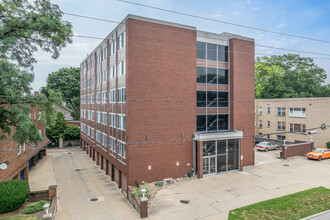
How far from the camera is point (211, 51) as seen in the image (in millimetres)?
22312

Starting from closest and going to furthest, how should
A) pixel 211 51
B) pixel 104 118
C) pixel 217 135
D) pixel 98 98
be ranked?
pixel 217 135 → pixel 211 51 → pixel 104 118 → pixel 98 98

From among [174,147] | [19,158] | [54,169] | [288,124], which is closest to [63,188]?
[19,158]

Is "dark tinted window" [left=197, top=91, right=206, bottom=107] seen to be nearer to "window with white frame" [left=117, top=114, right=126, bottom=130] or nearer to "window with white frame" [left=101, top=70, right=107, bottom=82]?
"window with white frame" [left=117, top=114, right=126, bottom=130]

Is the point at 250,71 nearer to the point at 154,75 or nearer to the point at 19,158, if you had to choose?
the point at 154,75

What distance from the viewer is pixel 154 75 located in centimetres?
1894

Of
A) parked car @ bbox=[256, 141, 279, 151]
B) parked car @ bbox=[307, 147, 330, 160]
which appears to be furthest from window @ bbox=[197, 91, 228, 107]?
parked car @ bbox=[256, 141, 279, 151]

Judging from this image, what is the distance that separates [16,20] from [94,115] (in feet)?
58.9

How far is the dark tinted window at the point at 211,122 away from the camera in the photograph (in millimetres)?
22188

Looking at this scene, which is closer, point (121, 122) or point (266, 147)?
point (121, 122)

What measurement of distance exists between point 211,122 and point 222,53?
697 centimetres

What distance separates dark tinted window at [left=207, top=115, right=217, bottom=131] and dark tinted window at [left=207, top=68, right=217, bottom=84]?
11.1 feet

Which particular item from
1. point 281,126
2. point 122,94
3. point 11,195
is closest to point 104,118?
point 122,94

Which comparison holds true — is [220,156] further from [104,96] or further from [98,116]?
[98,116]

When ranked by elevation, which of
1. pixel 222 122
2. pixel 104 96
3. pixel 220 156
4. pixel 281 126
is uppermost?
pixel 104 96
